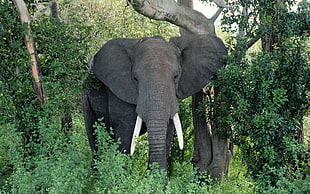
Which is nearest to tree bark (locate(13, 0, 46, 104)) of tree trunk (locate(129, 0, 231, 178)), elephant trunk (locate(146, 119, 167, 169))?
elephant trunk (locate(146, 119, 167, 169))

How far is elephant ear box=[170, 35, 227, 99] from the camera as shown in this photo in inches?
343

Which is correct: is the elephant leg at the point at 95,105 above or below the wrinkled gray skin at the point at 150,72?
below

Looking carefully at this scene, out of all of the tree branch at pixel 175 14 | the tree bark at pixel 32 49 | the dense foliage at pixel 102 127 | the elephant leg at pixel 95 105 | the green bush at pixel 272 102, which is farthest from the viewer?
the elephant leg at pixel 95 105

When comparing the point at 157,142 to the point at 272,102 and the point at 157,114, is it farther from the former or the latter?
the point at 272,102

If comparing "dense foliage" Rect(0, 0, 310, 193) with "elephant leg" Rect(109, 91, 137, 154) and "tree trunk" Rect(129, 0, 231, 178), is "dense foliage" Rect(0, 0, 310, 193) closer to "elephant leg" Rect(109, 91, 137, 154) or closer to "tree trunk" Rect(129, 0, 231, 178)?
"tree trunk" Rect(129, 0, 231, 178)

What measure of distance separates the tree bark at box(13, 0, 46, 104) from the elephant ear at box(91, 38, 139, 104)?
3.66 ft

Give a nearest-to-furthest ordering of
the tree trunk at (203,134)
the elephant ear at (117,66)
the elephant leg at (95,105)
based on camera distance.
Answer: the elephant ear at (117,66) → the tree trunk at (203,134) → the elephant leg at (95,105)

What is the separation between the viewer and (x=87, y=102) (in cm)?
1027

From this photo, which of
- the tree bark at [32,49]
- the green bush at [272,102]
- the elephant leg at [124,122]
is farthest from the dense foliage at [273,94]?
the tree bark at [32,49]

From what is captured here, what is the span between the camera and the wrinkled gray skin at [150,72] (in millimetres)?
7965

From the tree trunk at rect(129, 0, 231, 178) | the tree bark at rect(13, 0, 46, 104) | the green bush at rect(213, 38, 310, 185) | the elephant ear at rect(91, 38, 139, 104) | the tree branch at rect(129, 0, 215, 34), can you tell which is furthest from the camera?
the tree trunk at rect(129, 0, 231, 178)

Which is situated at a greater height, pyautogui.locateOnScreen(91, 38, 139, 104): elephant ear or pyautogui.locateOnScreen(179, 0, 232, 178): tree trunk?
pyautogui.locateOnScreen(91, 38, 139, 104): elephant ear

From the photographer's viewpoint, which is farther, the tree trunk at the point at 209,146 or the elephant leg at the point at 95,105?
the elephant leg at the point at 95,105

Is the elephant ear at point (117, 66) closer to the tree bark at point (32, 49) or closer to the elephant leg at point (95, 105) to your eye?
the elephant leg at point (95, 105)
